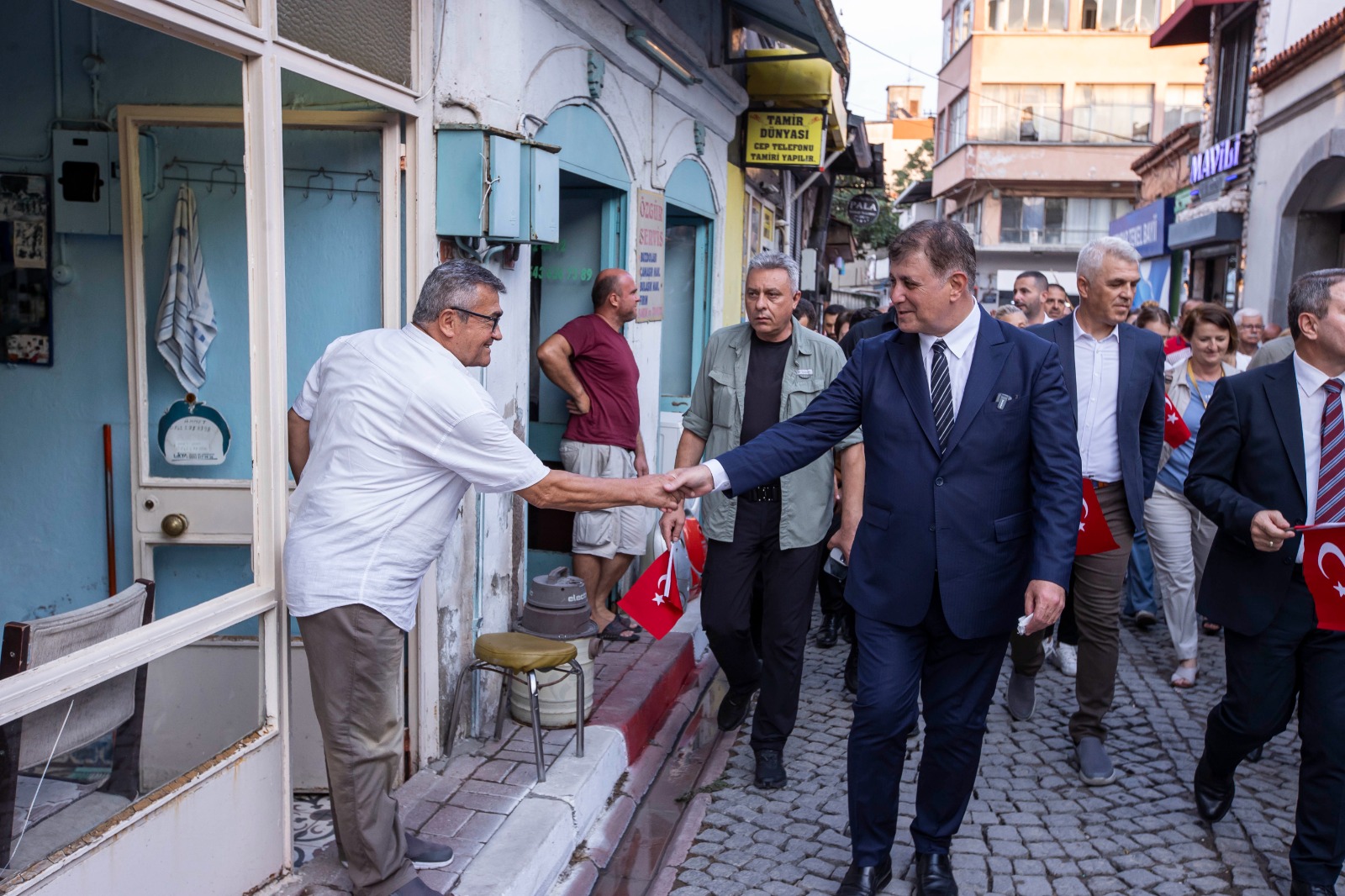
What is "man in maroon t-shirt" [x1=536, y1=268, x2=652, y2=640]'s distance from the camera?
6363 millimetres

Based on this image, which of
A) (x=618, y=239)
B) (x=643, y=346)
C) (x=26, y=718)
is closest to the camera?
(x=26, y=718)

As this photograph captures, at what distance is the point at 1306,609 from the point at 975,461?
1.28 meters

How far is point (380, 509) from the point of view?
10.7 feet

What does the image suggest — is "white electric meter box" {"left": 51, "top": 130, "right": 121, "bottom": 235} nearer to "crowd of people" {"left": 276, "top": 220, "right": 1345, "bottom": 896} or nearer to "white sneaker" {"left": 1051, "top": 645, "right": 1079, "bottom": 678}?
"crowd of people" {"left": 276, "top": 220, "right": 1345, "bottom": 896}

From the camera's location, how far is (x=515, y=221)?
15.2 feet

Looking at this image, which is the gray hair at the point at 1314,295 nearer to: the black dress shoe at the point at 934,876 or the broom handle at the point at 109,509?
the black dress shoe at the point at 934,876

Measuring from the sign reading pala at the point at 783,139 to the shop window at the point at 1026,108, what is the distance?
3427cm

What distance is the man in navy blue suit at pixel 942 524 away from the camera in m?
3.56

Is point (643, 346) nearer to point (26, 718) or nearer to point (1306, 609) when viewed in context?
point (1306, 609)

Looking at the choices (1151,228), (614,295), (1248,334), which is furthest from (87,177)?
(1151,228)

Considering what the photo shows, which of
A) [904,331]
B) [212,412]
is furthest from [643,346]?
[904,331]

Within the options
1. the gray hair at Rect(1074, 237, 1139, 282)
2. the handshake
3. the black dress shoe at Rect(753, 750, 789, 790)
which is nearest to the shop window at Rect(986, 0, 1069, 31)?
the gray hair at Rect(1074, 237, 1139, 282)

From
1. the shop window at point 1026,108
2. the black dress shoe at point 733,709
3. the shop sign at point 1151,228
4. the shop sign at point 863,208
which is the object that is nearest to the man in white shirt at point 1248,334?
the black dress shoe at point 733,709

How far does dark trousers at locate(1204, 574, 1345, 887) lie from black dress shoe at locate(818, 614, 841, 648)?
302 centimetres
